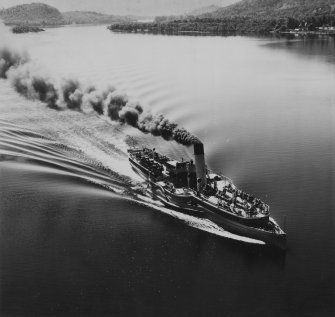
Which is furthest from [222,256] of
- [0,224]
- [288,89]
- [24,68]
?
[288,89]

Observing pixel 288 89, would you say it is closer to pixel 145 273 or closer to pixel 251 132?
pixel 251 132

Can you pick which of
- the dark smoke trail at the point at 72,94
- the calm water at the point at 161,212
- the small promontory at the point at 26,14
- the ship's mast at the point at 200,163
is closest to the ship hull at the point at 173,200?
the calm water at the point at 161,212

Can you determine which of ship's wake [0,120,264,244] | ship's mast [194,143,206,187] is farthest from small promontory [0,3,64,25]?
ship's mast [194,143,206,187]

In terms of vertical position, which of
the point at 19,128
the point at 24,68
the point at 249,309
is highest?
the point at 24,68

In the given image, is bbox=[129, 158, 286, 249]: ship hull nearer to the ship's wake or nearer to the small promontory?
the ship's wake

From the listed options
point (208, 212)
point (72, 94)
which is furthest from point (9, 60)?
point (208, 212)

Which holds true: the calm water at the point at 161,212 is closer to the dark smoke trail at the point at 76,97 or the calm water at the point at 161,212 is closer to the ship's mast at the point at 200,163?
the dark smoke trail at the point at 76,97
